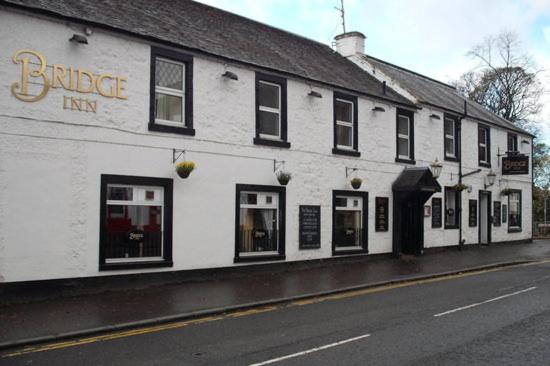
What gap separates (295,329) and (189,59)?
26.0ft

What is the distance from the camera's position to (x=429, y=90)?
999 inches

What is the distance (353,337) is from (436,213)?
1504 centimetres

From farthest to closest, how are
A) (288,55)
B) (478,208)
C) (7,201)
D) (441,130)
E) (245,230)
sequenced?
(478,208) → (441,130) → (288,55) → (245,230) → (7,201)

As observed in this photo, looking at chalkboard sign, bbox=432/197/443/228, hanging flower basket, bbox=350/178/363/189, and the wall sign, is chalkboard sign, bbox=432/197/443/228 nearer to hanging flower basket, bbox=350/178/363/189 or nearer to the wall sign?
hanging flower basket, bbox=350/178/363/189

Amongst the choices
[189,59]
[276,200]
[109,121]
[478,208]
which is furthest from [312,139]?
[478,208]

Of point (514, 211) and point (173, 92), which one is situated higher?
point (173, 92)

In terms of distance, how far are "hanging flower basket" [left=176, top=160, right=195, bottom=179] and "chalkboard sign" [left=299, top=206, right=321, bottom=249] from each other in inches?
178

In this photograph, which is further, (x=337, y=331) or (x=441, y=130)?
(x=441, y=130)

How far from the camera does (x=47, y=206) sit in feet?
36.5

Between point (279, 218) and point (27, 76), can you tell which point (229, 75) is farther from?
point (27, 76)

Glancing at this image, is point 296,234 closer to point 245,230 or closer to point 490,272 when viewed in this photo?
point 245,230

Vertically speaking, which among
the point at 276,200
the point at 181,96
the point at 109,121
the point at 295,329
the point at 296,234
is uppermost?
the point at 181,96

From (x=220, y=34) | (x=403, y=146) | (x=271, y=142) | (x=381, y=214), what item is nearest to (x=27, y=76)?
(x=220, y=34)

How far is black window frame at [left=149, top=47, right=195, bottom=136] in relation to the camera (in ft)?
42.5
